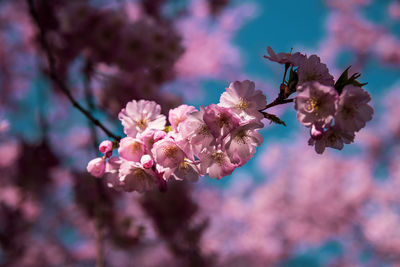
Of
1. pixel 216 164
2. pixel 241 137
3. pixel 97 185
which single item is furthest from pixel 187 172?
pixel 97 185

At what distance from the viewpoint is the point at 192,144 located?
2.69 feet

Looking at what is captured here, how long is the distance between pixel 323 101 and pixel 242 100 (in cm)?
20

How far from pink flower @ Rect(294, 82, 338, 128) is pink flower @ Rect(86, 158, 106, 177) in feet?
1.96

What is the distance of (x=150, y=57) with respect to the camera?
2695mm

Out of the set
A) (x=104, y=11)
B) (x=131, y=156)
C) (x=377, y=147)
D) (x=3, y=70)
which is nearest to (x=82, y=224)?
(x=3, y=70)

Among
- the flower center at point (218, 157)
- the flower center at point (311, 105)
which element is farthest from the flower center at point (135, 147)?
the flower center at point (311, 105)

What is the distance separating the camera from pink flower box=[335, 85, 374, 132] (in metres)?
0.75

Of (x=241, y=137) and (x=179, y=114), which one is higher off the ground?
(x=179, y=114)

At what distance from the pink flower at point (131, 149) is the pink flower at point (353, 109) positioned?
530 millimetres

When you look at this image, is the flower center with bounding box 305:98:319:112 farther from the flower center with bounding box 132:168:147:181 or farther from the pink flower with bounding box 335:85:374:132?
the flower center with bounding box 132:168:147:181

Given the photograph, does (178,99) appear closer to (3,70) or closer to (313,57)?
(313,57)

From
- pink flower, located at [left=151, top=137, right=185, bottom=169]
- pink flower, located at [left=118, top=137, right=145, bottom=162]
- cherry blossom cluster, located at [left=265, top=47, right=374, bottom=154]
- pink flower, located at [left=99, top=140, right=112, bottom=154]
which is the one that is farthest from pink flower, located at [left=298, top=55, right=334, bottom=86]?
pink flower, located at [left=99, top=140, right=112, bottom=154]

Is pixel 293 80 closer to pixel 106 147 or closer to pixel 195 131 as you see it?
pixel 195 131

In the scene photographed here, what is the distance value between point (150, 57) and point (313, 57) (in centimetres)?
208
